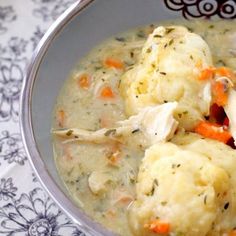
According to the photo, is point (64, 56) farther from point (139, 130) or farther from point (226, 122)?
point (226, 122)

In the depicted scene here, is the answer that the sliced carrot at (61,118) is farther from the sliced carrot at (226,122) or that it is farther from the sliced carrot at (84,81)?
the sliced carrot at (226,122)

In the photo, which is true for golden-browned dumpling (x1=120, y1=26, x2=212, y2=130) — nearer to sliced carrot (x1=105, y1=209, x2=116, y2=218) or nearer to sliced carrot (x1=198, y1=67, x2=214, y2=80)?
sliced carrot (x1=198, y1=67, x2=214, y2=80)

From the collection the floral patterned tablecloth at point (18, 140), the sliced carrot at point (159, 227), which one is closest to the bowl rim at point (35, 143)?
the sliced carrot at point (159, 227)

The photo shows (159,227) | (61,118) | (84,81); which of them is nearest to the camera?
(159,227)

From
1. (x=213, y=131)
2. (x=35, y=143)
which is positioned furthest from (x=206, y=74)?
(x=35, y=143)

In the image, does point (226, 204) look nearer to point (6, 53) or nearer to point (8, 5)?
point (6, 53)

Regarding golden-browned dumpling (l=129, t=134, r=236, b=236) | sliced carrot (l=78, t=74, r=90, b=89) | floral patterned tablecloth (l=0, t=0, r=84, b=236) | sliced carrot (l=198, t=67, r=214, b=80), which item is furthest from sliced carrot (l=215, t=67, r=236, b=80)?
floral patterned tablecloth (l=0, t=0, r=84, b=236)

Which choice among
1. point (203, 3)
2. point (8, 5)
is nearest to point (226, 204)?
point (203, 3)
